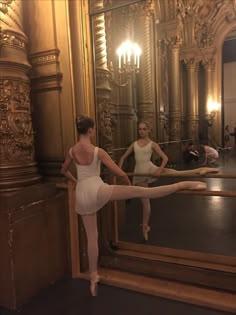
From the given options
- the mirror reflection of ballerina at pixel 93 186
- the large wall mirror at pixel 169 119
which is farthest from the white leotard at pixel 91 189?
the large wall mirror at pixel 169 119

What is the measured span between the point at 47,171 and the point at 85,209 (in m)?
0.97

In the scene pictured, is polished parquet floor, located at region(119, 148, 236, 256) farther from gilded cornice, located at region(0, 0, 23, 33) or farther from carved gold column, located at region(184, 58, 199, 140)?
carved gold column, located at region(184, 58, 199, 140)

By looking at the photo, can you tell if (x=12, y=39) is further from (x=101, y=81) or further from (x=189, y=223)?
(x=189, y=223)

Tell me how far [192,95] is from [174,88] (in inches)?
70.8

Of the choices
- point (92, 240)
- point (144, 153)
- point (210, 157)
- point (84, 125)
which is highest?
point (84, 125)

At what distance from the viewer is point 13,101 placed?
8.94ft

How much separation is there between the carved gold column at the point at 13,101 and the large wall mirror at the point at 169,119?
0.79 meters

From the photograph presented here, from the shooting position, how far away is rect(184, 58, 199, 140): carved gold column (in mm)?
11138

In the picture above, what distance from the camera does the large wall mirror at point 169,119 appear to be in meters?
3.07

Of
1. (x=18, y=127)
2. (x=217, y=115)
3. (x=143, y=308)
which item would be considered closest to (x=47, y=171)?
(x=18, y=127)

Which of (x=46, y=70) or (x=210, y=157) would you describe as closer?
(x=46, y=70)

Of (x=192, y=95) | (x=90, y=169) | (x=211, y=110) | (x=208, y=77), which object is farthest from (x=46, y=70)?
(x=208, y=77)

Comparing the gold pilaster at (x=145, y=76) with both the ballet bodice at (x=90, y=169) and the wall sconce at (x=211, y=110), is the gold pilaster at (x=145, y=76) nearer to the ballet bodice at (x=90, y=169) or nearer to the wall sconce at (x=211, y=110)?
the wall sconce at (x=211, y=110)

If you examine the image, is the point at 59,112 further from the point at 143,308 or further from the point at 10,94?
the point at 143,308
